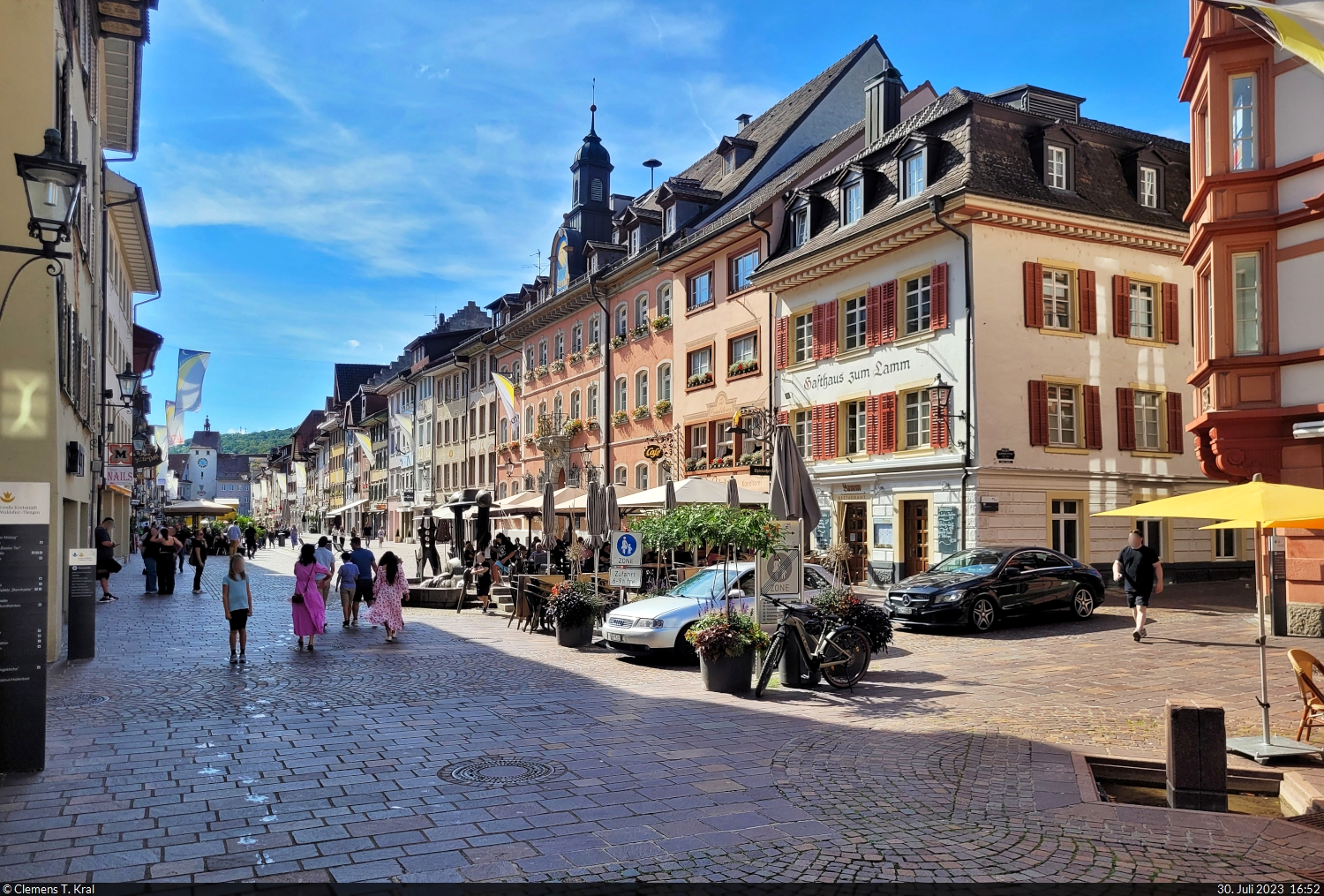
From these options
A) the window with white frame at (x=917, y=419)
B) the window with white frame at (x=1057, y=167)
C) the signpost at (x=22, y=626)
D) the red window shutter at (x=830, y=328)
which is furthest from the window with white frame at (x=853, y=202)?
the signpost at (x=22, y=626)

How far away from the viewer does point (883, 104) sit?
30828 mm

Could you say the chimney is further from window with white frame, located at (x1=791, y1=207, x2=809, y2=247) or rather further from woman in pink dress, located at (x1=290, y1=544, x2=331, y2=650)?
woman in pink dress, located at (x1=290, y1=544, x2=331, y2=650)

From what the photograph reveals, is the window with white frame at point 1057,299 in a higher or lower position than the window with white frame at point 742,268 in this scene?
lower

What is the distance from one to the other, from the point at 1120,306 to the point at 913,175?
6205mm

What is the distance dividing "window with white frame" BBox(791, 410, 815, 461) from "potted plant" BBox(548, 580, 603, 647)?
14.6m

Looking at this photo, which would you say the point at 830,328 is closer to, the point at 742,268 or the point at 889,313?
the point at 889,313

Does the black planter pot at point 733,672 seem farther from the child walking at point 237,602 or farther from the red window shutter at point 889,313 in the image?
the red window shutter at point 889,313

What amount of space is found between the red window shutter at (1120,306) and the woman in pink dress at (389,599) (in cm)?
1898

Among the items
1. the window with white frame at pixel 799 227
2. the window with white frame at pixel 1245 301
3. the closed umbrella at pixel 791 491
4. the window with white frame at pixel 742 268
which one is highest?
the window with white frame at pixel 799 227

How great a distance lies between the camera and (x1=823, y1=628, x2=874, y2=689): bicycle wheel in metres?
11.7

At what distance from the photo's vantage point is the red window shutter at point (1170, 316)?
1059 inches

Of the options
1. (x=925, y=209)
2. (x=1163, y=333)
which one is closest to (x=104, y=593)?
(x=925, y=209)

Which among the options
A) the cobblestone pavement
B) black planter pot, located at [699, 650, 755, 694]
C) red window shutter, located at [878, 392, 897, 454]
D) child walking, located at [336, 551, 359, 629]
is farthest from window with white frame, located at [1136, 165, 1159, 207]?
child walking, located at [336, 551, 359, 629]

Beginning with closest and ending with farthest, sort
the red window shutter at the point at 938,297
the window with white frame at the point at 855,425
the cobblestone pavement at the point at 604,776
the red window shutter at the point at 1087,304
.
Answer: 1. the cobblestone pavement at the point at 604,776
2. the red window shutter at the point at 938,297
3. the red window shutter at the point at 1087,304
4. the window with white frame at the point at 855,425
